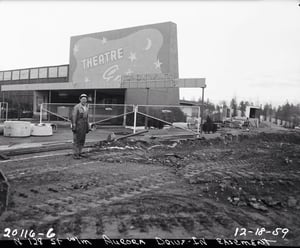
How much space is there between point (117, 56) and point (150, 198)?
26.3 m

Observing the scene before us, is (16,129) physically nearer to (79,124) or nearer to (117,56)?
(79,124)

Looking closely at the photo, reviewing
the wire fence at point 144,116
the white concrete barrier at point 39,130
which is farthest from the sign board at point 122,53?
the white concrete barrier at point 39,130

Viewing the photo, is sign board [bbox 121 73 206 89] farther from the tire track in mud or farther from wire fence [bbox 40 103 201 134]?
the tire track in mud

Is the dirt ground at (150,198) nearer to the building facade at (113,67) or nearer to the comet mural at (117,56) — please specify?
the building facade at (113,67)

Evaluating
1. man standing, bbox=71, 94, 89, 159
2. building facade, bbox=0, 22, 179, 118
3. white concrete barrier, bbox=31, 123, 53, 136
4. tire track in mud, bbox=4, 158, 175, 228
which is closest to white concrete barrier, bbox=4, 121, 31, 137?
white concrete barrier, bbox=31, 123, 53, 136

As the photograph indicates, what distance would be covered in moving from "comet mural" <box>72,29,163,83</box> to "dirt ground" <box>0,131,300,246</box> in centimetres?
1746

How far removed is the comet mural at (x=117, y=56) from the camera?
1070 inches

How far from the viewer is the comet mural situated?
27188 mm

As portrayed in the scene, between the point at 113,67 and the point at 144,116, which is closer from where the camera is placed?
the point at 144,116

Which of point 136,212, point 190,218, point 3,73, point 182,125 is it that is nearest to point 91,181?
point 136,212

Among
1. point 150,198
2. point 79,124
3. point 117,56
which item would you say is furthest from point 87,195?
point 117,56

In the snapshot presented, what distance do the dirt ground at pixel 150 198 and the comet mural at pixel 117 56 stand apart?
1746 cm

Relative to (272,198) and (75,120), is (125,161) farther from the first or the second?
(272,198)

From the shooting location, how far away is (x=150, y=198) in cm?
504
